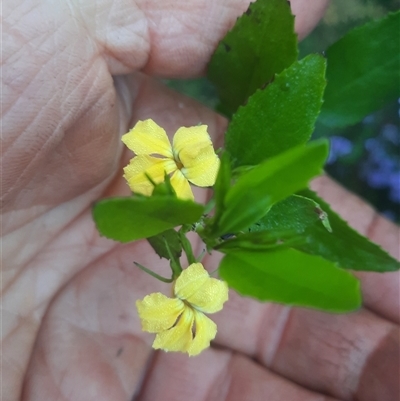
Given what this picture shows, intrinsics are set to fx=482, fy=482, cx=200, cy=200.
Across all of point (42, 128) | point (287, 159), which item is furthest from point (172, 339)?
point (42, 128)

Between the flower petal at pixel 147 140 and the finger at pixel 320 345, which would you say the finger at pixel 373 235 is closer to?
the finger at pixel 320 345

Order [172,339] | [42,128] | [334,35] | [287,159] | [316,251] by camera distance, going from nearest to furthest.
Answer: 1. [287,159]
2. [172,339]
3. [316,251]
4. [42,128]
5. [334,35]

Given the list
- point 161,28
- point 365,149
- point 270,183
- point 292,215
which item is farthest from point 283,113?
point 365,149

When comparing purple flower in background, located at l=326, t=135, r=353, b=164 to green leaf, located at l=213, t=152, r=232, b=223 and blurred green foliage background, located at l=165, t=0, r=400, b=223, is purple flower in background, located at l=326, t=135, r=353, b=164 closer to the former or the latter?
blurred green foliage background, located at l=165, t=0, r=400, b=223

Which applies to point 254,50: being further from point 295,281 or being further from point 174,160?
point 295,281

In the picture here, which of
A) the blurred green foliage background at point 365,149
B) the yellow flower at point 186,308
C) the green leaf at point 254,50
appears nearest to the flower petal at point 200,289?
the yellow flower at point 186,308

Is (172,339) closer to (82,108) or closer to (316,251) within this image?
(316,251)
